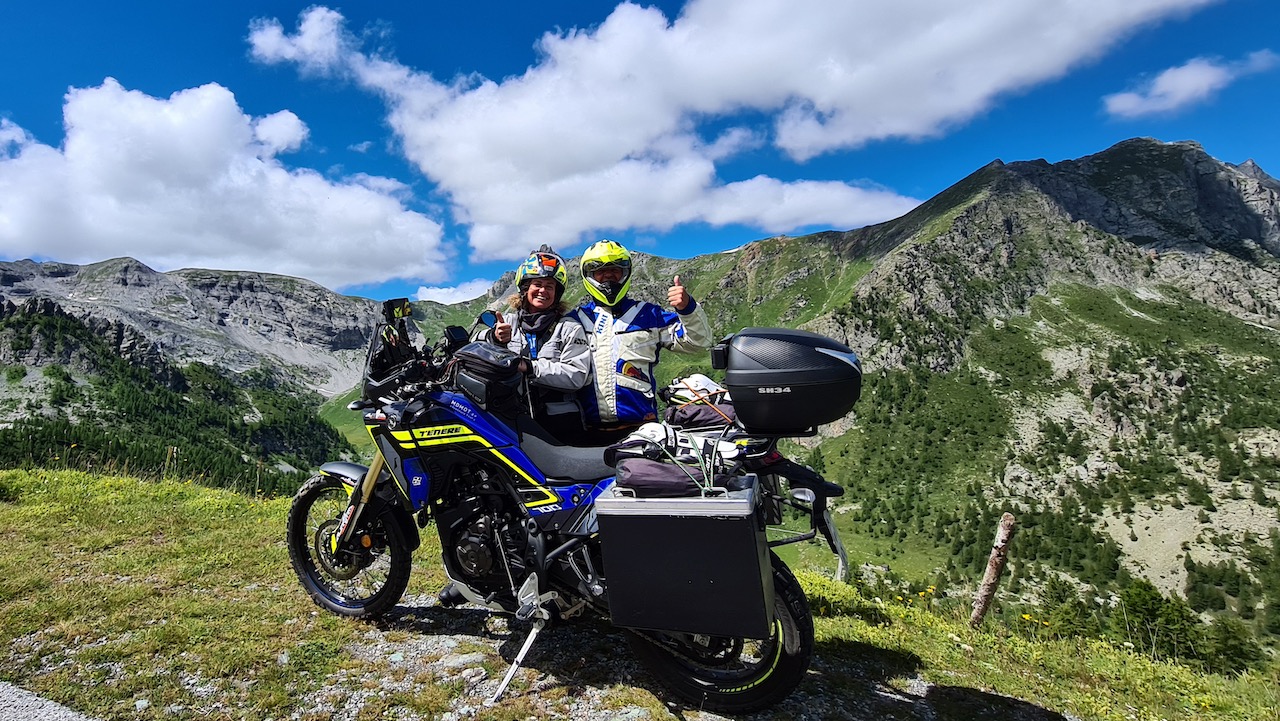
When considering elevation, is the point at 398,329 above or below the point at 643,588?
above

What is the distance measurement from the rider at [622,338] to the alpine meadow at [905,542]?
150 centimetres

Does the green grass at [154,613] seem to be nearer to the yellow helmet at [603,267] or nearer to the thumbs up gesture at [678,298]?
the yellow helmet at [603,267]

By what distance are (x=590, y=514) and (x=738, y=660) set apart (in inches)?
54.9

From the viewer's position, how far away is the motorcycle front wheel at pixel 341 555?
16.7 ft

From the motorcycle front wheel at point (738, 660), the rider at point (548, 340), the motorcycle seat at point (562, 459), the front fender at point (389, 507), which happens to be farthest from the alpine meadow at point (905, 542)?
the motorcycle seat at point (562, 459)

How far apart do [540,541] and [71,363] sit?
848 feet

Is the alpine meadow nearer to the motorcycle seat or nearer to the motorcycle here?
the motorcycle

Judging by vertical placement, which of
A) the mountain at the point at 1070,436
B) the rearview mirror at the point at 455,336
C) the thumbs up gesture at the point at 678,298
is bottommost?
the mountain at the point at 1070,436

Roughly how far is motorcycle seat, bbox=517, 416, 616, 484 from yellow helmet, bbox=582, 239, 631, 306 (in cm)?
130

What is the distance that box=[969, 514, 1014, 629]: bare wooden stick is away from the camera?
22.0ft

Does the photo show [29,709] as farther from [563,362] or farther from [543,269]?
[543,269]

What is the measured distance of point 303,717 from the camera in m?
3.70

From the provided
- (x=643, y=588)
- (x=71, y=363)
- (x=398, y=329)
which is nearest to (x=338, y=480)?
(x=398, y=329)

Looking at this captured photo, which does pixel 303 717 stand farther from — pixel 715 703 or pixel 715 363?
pixel 715 363
